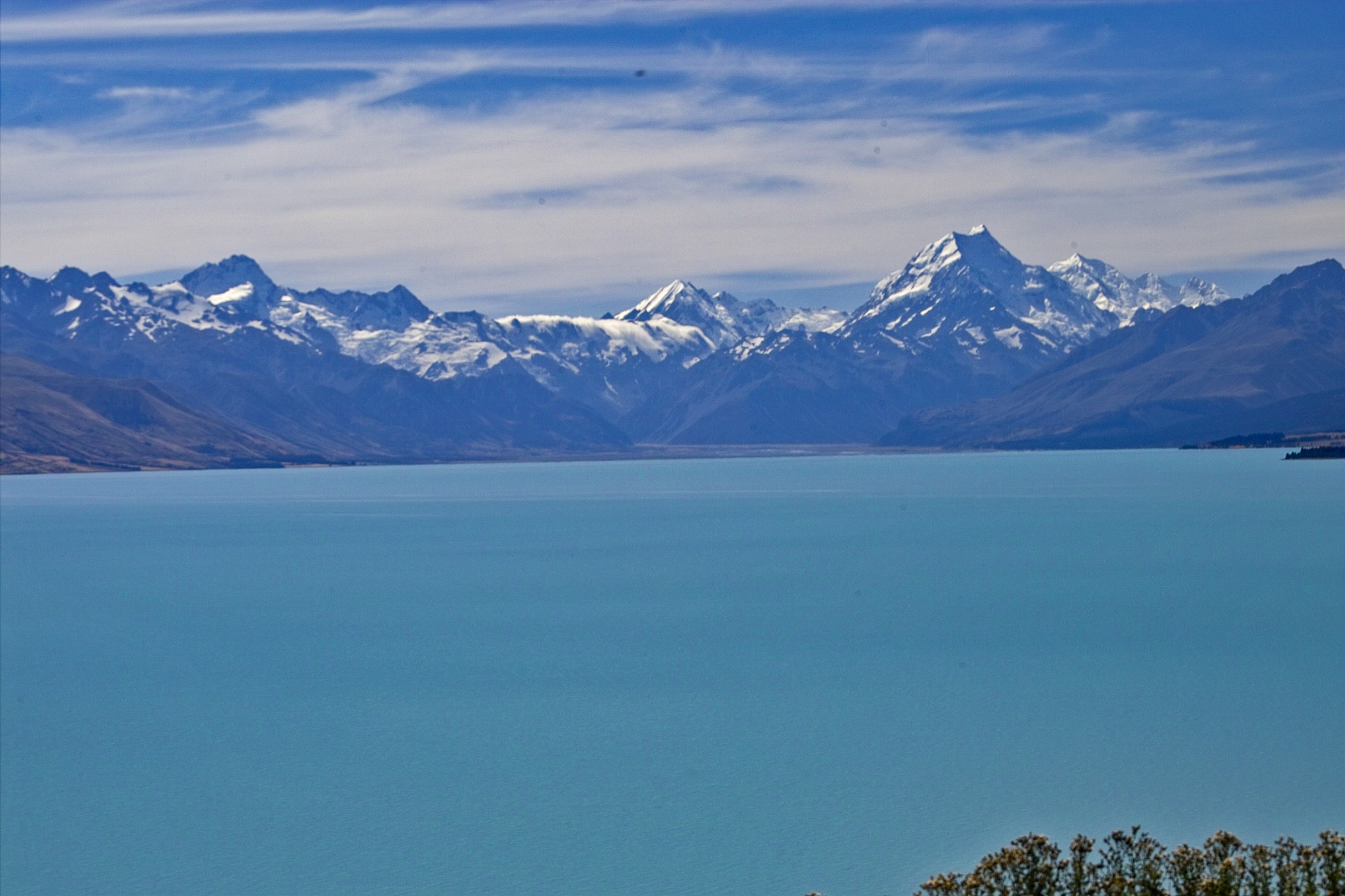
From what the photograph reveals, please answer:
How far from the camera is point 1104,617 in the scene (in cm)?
7900

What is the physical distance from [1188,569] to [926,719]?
53.7m

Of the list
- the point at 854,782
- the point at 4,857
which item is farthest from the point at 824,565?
the point at 4,857

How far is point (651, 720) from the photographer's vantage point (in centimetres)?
5484

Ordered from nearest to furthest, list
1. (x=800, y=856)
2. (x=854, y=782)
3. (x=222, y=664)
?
(x=800, y=856) → (x=854, y=782) → (x=222, y=664)

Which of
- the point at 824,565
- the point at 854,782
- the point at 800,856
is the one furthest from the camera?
the point at 824,565

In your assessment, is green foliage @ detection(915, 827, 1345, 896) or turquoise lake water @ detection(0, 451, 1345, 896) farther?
turquoise lake water @ detection(0, 451, 1345, 896)

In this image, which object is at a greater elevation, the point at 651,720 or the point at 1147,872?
the point at 651,720

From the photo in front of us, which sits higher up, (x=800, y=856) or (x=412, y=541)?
(x=412, y=541)

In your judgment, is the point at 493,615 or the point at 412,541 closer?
the point at 493,615

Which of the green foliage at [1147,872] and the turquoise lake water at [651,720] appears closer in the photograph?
the green foliage at [1147,872]

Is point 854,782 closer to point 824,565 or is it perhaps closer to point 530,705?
point 530,705

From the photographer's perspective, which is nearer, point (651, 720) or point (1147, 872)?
point (1147, 872)

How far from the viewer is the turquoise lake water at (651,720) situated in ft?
131

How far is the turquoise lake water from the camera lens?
131 feet
